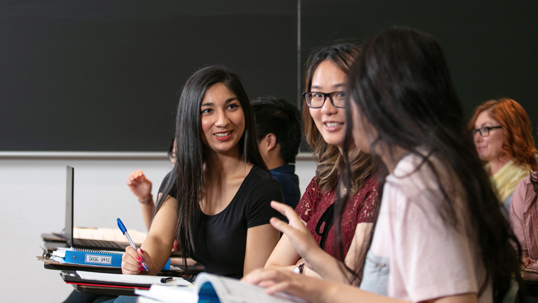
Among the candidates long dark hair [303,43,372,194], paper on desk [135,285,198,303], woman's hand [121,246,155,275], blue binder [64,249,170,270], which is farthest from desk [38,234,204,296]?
long dark hair [303,43,372,194]

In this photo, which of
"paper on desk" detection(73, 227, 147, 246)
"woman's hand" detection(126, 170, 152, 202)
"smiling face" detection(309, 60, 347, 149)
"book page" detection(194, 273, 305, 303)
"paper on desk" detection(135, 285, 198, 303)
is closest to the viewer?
"book page" detection(194, 273, 305, 303)

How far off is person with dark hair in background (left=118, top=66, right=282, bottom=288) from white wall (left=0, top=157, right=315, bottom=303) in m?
1.49

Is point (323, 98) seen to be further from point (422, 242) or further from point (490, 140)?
point (490, 140)

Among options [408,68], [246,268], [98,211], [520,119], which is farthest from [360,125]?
[98,211]

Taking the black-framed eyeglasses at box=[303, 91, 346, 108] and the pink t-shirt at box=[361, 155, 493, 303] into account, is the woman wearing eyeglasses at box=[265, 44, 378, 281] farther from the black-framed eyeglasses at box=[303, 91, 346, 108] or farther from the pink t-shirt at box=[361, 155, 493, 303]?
the pink t-shirt at box=[361, 155, 493, 303]

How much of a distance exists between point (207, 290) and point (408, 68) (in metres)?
0.51

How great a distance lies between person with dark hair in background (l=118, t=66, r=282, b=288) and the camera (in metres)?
1.69

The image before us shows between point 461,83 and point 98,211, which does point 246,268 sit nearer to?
point 98,211

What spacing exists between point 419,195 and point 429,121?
14 centimetres

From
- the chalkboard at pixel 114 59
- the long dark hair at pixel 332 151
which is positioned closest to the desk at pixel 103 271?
the long dark hair at pixel 332 151

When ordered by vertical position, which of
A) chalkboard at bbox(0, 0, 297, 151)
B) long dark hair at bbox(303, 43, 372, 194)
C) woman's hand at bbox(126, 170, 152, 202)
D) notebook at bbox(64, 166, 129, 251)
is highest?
chalkboard at bbox(0, 0, 297, 151)

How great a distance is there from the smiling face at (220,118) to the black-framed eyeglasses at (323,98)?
0.40 metres

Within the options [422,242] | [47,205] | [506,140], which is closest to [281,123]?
[506,140]

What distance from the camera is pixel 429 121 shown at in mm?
782
